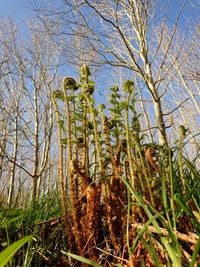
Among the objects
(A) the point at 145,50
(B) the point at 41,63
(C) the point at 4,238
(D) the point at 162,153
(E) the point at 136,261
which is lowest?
(E) the point at 136,261

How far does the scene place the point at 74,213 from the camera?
863 millimetres

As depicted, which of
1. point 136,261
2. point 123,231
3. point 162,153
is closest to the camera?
point 136,261

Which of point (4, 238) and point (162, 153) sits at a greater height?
point (162, 153)

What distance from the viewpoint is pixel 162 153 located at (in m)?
1.17

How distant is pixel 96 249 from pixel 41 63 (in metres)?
9.09

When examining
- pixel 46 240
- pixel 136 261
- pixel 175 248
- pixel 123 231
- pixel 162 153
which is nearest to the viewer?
pixel 175 248

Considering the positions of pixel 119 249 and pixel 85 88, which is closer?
pixel 119 249

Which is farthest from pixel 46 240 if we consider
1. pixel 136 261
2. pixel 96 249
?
pixel 136 261

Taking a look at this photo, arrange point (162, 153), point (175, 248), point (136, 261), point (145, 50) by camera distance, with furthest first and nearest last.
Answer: point (145, 50) < point (162, 153) < point (136, 261) < point (175, 248)

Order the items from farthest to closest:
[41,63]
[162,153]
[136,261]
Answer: [41,63], [162,153], [136,261]

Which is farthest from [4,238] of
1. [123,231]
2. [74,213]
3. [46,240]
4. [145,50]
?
[145,50]

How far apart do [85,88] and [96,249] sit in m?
0.56

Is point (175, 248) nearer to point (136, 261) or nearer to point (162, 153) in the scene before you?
point (136, 261)

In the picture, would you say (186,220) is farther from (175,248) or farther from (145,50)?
(145,50)
